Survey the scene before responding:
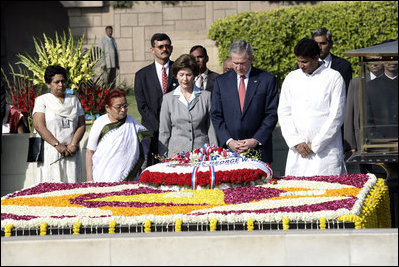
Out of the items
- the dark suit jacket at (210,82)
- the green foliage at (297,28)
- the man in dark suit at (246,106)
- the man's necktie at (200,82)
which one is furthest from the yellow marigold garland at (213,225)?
the green foliage at (297,28)

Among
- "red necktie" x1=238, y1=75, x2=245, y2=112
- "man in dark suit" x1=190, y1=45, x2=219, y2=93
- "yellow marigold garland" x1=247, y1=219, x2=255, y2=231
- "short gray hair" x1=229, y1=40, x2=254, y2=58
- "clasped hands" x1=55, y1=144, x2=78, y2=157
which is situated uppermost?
"short gray hair" x1=229, y1=40, x2=254, y2=58

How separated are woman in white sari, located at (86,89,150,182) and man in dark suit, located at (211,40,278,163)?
2.80ft

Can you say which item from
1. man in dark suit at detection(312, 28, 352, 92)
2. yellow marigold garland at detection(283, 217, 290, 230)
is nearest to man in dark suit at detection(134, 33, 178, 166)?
man in dark suit at detection(312, 28, 352, 92)

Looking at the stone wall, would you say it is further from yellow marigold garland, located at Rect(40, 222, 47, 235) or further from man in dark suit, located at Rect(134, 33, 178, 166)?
yellow marigold garland, located at Rect(40, 222, 47, 235)

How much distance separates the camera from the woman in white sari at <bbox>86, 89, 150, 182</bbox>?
8.45 meters

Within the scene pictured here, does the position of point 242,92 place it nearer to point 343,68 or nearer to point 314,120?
point 314,120

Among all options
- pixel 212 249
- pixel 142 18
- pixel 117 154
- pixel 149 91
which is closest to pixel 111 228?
pixel 212 249

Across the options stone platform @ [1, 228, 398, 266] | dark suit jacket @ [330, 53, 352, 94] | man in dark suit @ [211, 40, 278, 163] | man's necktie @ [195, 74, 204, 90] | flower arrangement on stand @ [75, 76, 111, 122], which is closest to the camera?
stone platform @ [1, 228, 398, 266]

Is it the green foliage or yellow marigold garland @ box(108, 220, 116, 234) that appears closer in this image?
yellow marigold garland @ box(108, 220, 116, 234)

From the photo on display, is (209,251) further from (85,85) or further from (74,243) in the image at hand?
(85,85)

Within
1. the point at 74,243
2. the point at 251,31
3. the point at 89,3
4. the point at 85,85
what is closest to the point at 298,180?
the point at 74,243

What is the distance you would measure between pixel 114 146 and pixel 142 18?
527 inches

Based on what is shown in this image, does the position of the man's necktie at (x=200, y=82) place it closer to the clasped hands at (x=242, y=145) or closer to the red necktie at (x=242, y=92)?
the red necktie at (x=242, y=92)

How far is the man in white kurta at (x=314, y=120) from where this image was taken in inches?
333
